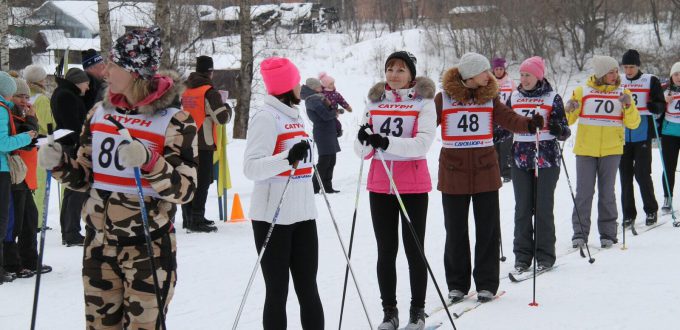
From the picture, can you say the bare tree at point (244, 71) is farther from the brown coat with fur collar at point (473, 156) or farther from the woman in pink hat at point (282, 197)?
the woman in pink hat at point (282, 197)

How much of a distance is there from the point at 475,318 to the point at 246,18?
40.7 feet

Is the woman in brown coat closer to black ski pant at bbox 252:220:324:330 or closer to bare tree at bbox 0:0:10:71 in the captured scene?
black ski pant at bbox 252:220:324:330

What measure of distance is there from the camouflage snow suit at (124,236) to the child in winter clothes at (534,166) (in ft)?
12.5

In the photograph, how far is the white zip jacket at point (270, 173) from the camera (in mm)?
3748

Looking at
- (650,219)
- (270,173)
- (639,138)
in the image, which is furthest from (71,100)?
(650,219)

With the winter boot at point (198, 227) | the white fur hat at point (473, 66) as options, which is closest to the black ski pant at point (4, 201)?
the winter boot at point (198, 227)

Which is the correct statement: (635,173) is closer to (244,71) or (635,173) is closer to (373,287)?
(373,287)

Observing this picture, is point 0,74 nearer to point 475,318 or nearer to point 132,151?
point 132,151

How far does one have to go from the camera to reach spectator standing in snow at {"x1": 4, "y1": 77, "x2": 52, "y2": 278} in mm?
6121

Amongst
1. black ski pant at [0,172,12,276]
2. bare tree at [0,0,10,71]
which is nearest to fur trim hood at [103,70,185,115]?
black ski pant at [0,172,12,276]

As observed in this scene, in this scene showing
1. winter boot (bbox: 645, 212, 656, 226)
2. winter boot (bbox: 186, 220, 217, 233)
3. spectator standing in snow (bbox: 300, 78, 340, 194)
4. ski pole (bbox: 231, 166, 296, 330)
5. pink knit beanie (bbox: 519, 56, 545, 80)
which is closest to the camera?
ski pole (bbox: 231, 166, 296, 330)

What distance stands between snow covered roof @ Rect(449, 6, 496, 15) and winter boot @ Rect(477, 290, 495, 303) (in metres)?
31.7

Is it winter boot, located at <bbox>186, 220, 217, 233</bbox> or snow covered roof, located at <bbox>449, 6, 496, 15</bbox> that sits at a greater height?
snow covered roof, located at <bbox>449, 6, 496, 15</bbox>

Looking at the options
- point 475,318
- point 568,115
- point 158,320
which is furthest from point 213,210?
point 158,320
